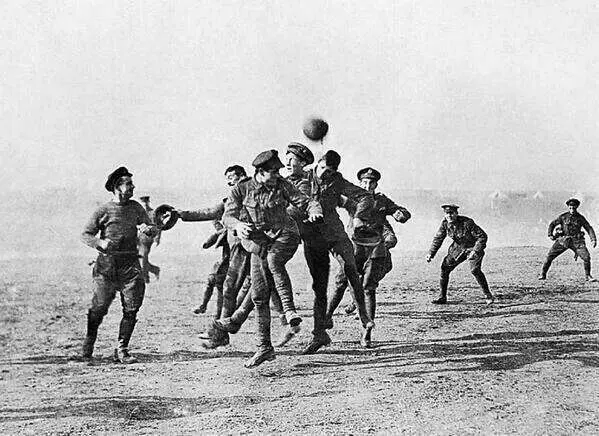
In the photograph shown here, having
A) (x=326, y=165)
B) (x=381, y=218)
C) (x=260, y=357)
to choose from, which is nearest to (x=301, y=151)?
(x=326, y=165)

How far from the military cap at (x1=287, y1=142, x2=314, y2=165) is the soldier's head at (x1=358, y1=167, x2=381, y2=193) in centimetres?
93

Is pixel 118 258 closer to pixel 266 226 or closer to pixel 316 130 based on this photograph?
pixel 266 226

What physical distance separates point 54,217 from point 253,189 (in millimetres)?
13953

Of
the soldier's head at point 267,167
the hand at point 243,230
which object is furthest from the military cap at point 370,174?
the hand at point 243,230

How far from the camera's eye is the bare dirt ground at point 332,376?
442cm

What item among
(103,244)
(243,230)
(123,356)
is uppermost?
(243,230)

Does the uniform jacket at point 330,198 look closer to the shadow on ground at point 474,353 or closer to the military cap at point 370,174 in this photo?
the military cap at point 370,174

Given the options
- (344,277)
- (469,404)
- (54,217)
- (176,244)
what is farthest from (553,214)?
(469,404)

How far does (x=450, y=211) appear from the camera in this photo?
9344 mm

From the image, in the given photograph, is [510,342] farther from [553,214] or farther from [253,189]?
[553,214]

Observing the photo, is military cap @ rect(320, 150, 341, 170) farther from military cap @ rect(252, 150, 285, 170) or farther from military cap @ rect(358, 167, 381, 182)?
military cap @ rect(252, 150, 285, 170)

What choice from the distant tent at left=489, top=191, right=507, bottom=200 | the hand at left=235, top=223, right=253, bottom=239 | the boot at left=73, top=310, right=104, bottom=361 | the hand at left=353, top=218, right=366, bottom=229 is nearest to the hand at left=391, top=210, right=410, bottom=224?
the hand at left=353, top=218, right=366, bottom=229

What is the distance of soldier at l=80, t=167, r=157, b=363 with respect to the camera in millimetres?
6199

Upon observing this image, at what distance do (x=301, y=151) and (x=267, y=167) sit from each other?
70 centimetres
